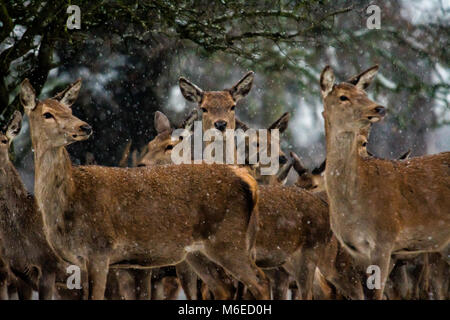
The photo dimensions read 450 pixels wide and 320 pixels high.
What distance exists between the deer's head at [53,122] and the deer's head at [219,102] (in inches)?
109

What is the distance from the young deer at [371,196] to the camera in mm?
8859

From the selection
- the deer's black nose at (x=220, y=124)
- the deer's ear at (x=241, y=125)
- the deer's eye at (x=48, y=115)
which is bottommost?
the deer's ear at (x=241, y=125)

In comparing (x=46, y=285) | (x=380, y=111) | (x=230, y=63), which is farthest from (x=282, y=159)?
(x=230, y=63)

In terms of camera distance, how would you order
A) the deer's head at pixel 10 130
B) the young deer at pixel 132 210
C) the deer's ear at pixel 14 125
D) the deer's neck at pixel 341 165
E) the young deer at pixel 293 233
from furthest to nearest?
the deer's ear at pixel 14 125 < the deer's head at pixel 10 130 < the young deer at pixel 293 233 < the deer's neck at pixel 341 165 < the young deer at pixel 132 210

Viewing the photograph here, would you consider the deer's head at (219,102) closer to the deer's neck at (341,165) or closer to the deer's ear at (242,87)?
the deer's ear at (242,87)

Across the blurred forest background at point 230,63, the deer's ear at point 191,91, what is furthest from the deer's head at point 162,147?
the blurred forest background at point 230,63

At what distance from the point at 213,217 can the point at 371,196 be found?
1.48m

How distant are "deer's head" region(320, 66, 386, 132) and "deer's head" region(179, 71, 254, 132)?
2.45m

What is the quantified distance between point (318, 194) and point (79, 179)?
333 cm

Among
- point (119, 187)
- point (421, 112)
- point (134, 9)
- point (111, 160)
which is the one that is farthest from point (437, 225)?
point (421, 112)

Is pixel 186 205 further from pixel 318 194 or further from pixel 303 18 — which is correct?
pixel 303 18

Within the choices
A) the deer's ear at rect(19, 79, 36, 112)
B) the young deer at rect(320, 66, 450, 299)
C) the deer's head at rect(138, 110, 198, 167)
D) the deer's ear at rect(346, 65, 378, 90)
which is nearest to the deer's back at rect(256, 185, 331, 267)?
the young deer at rect(320, 66, 450, 299)

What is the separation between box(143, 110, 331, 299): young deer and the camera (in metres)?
9.98

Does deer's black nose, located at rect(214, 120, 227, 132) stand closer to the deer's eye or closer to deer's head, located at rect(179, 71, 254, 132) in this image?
deer's head, located at rect(179, 71, 254, 132)
